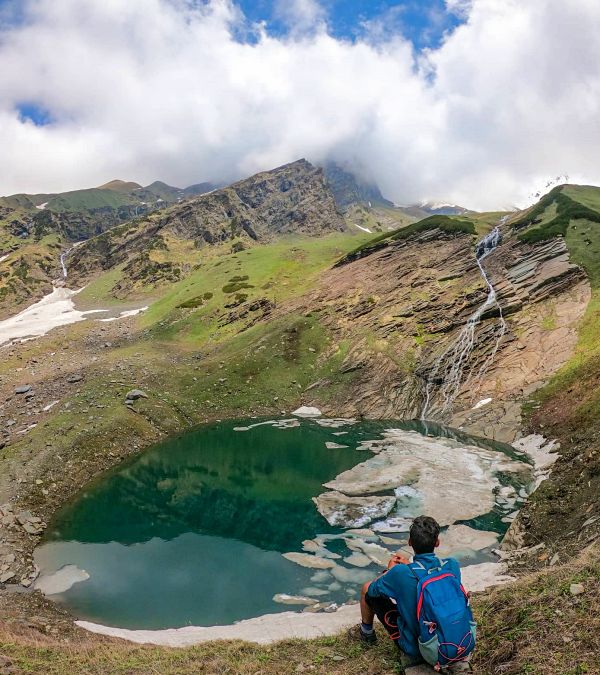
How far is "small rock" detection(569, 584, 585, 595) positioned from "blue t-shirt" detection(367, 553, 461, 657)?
147 inches

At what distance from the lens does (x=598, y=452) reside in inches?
1212

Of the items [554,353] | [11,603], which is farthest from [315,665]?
[554,353]

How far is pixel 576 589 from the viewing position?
36.3 feet

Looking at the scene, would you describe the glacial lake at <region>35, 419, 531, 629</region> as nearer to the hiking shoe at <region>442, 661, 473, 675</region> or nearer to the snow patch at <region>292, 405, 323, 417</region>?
the snow patch at <region>292, 405, 323, 417</region>

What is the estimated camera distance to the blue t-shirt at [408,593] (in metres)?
9.44

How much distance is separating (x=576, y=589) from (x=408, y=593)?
4.76 m

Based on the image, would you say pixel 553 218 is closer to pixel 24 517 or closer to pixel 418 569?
pixel 24 517

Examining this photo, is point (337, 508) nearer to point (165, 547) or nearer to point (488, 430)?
point (165, 547)

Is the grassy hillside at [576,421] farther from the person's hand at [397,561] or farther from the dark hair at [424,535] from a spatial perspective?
the dark hair at [424,535]

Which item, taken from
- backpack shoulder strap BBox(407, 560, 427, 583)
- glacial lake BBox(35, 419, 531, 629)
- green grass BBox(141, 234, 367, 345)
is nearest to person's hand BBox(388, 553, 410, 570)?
backpack shoulder strap BBox(407, 560, 427, 583)

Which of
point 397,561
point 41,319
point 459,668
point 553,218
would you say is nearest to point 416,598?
point 397,561

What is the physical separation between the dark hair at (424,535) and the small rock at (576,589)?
4.39m

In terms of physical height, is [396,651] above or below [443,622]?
below

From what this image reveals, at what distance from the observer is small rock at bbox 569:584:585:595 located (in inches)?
432
